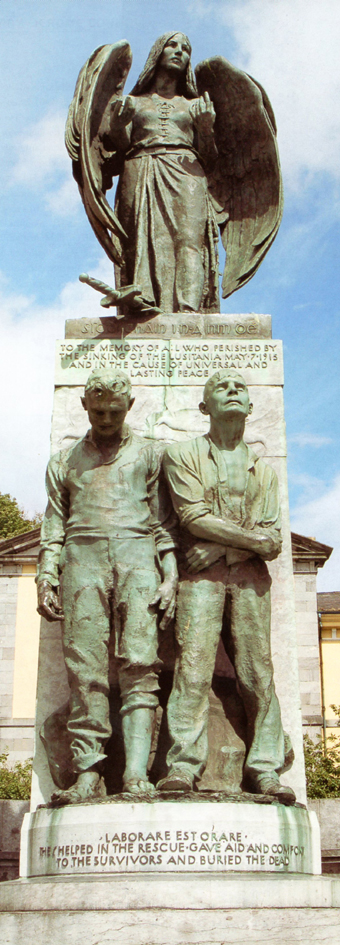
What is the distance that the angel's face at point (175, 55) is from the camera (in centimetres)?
960

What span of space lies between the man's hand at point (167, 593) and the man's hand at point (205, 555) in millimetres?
130

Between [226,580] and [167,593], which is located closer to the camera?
[167,593]

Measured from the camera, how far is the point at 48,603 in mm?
6988

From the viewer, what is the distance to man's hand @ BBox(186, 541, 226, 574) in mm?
7043

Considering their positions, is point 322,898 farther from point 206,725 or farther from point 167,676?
point 167,676

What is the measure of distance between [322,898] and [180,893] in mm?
881

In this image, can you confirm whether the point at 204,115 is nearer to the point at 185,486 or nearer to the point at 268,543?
the point at 185,486

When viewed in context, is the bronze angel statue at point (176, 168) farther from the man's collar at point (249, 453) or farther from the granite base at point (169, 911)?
the granite base at point (169, 911)

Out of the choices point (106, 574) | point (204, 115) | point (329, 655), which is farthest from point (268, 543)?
point (329, 655)

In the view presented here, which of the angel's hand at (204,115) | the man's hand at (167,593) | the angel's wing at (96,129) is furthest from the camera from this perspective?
the angel's hand at (204,115)

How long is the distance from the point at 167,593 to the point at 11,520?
28814mm

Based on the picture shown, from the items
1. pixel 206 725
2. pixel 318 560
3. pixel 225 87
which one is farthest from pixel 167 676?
pixel 318 560

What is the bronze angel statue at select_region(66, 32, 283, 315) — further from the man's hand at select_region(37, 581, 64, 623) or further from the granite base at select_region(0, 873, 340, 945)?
the granite base at select_region(0, 873, 340, 945)

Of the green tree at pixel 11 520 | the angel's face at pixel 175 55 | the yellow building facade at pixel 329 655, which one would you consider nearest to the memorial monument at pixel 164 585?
the angel's face at pixel 175 55
